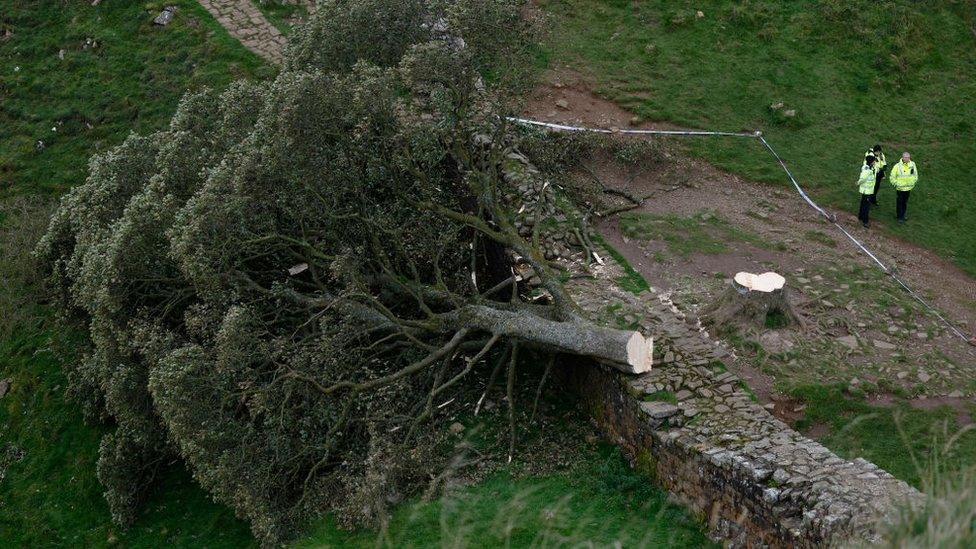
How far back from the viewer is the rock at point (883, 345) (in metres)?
17.5

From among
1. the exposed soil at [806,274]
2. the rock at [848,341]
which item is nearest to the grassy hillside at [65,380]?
the exposed soil at [806,274]

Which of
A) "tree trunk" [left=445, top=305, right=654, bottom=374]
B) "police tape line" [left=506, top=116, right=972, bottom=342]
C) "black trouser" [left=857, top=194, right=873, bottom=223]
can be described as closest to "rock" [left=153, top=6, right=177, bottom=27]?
"police tape line" [left=506, top=116, right=972, bottom=342]

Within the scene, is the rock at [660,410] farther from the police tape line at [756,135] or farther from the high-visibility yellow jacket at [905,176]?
the high-visibility yellow jacket at [905,176]

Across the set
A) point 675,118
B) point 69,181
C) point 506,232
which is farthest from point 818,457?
point 69,181

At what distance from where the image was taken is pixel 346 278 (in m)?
16.5

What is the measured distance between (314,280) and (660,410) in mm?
6733

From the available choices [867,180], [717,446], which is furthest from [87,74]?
[717,446]

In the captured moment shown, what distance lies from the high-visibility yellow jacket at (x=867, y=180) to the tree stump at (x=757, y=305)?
16.9 ft

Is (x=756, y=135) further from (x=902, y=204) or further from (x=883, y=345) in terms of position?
(x=883, y=345)

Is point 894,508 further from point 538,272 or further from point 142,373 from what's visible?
point 142,373

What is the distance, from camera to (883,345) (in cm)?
1755

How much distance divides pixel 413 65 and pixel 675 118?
28.9 feet

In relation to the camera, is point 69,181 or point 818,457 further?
point 69,181

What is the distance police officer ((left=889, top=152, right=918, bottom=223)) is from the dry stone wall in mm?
7235
